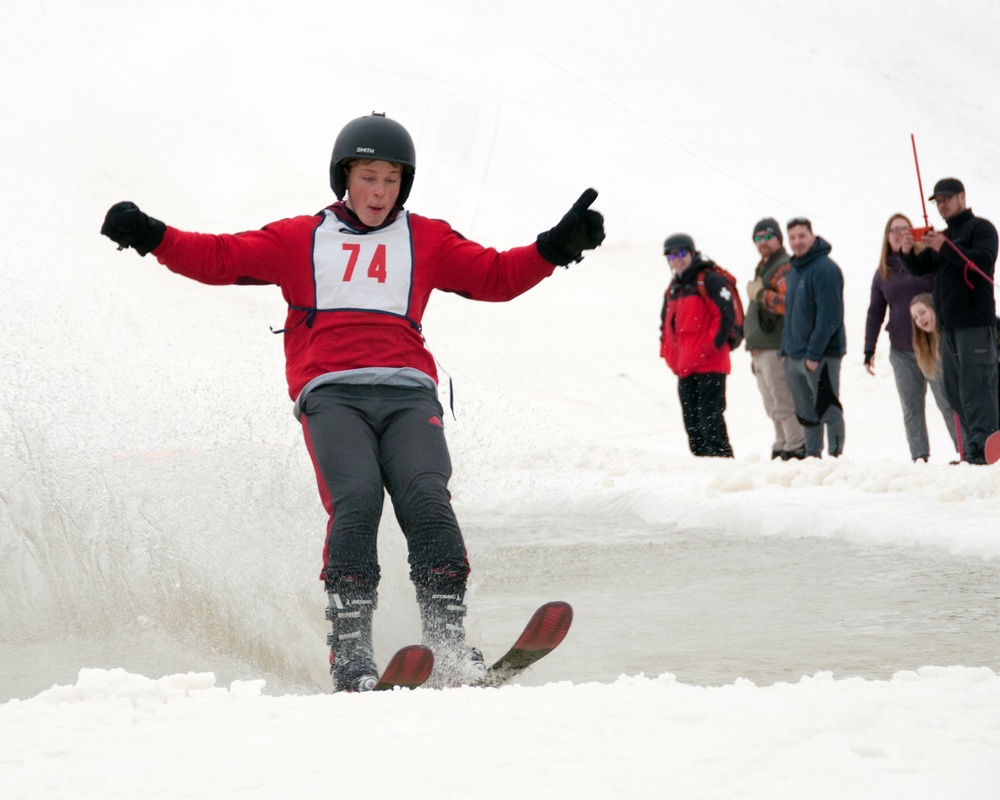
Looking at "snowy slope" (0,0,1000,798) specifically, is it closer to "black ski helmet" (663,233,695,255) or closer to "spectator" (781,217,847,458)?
"spectator" (781,217,847,458)

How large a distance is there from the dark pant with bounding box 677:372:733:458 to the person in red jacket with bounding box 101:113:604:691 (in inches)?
221

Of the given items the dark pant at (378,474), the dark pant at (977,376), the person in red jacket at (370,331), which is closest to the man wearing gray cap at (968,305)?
the dark pant at (977,376)

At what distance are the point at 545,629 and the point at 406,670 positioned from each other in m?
0.51

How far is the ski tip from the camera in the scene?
127 inches

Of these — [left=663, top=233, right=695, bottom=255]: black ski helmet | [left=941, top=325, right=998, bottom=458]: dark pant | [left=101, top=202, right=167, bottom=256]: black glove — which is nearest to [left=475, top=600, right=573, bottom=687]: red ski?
[left=101, top=202, right=167, bottom=256]: black glove

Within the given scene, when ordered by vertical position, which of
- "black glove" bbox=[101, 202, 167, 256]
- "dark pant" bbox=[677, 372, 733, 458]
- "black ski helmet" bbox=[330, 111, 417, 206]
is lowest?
"dark pant" bbox=[677, 372, 733, 458]

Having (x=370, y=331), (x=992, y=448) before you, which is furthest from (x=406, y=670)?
(x=992, y=448)

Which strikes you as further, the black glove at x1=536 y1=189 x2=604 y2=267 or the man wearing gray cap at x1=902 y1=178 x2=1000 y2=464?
the man wearing gray cap at x1=902 y1=178 x2=1000 y2=464

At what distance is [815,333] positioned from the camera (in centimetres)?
834

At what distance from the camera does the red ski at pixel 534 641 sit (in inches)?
127

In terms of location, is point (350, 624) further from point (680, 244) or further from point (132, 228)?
point (680, 244)

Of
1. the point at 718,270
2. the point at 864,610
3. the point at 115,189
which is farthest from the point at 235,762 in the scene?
the point at 115,189

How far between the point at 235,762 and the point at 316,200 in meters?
27.0

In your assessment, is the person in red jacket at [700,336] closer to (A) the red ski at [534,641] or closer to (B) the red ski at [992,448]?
(B) the red ski at [992,448]
